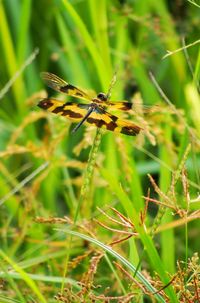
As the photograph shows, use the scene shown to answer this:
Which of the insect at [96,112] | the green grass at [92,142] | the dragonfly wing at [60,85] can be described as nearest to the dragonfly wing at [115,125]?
the insect at [96,112]

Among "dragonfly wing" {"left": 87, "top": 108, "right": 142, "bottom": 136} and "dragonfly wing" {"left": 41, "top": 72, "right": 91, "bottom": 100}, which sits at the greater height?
"dragonfly wing" {"left": 41, "top": 72, "right": 91, "bottom": 100}

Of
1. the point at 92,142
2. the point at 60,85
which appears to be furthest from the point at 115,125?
the point at 92,142

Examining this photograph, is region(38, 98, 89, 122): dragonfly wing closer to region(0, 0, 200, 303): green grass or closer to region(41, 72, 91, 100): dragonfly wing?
region(41, 72, 91, 100): dragonfly wing

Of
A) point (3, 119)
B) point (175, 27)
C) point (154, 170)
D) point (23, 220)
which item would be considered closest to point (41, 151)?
point (23, 220)

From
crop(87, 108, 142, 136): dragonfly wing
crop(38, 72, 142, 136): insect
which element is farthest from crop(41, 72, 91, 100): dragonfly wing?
crop(87, 108, 142, 136): dragonfly wing

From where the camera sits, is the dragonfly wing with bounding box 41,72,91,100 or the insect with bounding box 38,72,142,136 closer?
the insect with bounding box 38,72,142,136

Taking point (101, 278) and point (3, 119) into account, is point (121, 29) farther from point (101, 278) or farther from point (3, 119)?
point (101, 278)

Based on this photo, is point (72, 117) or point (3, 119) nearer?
point (72, 117)

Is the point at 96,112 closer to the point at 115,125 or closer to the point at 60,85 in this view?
the point at 115,125
